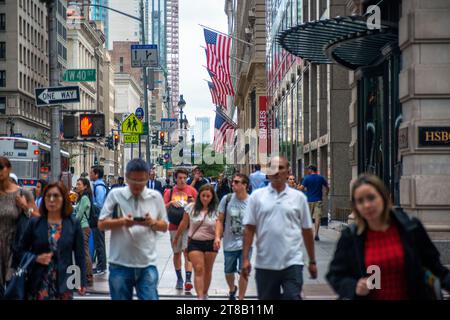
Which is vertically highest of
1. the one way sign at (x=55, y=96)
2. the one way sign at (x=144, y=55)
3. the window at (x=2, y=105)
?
the window at (x=2, y=105)

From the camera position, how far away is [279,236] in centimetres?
809

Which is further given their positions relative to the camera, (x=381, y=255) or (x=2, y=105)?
(x=2, y=105)

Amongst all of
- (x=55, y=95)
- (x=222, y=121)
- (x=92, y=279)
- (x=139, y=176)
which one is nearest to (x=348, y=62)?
(x=55, y=95)

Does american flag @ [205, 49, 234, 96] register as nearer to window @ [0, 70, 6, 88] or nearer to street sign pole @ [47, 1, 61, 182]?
street sign pole @ [47, 1, 61, 182]

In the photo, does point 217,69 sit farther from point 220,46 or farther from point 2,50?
point 2,50

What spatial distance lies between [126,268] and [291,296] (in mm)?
1537

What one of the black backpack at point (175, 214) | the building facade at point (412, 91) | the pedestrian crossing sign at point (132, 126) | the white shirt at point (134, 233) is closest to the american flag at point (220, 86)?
the pedestrian crossing sign at point (132, 126)

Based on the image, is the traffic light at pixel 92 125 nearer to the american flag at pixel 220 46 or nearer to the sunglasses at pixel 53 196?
the sunglasses at pixel 53 196

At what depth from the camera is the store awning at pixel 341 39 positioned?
55.0ft

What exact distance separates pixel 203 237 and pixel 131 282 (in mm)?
4133

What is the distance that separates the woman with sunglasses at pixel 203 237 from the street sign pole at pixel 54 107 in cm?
490

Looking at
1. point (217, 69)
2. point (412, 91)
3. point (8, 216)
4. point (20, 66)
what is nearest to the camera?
point (8, 216)

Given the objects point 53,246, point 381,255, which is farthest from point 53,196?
point 381,255

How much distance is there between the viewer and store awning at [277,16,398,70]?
16750 mm
